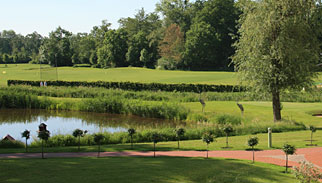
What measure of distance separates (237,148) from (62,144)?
31.8 ft

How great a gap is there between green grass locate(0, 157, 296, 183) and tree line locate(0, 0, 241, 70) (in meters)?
70.5

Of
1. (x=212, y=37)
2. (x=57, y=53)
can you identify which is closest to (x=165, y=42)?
(x=212, y=37)

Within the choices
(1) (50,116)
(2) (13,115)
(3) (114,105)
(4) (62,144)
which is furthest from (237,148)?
(2) (13,115)

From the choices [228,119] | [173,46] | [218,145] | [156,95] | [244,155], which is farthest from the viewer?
[173,46]

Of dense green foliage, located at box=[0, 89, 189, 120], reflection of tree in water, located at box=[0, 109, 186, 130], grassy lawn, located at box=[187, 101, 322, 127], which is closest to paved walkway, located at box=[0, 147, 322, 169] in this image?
grassy lawn, located at box=[187, 101, 322, 127]

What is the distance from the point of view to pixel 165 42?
9800 cm

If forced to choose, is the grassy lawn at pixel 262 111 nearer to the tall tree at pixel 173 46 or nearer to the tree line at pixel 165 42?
the tree line at pixel 165 42

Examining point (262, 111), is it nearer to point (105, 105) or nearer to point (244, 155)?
point (244, 155)

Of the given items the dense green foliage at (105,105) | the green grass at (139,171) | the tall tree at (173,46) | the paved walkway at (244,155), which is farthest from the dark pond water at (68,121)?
the tall tree at (173,46)

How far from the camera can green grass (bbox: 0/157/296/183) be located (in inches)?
433

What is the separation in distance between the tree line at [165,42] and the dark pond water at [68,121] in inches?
2090

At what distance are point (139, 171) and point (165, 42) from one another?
8759cm

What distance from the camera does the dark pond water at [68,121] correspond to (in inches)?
1160

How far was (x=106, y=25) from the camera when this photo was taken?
5064 inches
